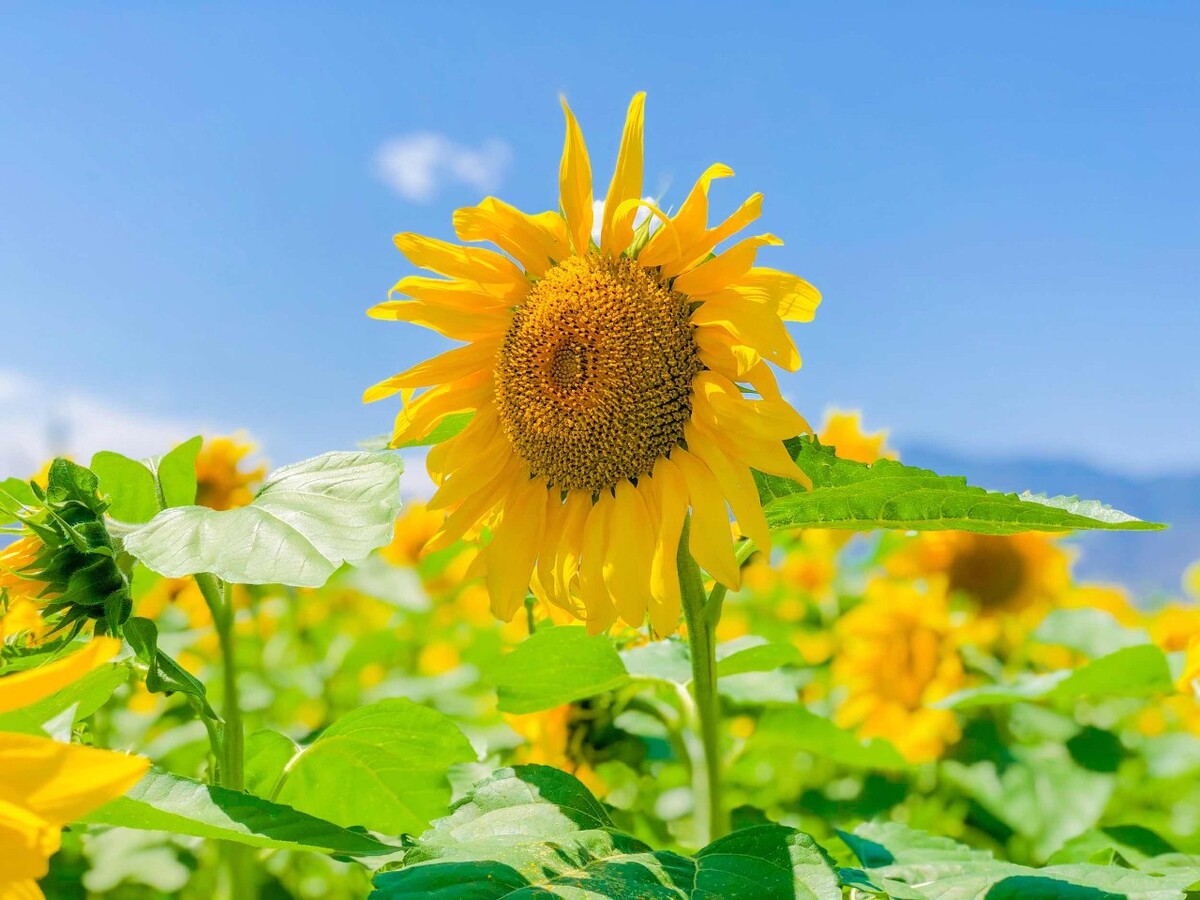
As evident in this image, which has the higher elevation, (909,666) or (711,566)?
(909,666)

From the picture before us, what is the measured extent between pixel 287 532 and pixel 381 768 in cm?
50

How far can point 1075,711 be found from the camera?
301 centimetres

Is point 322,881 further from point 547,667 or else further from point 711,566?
point 711,566

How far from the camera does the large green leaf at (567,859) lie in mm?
890

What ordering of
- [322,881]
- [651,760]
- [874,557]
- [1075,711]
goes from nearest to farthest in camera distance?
[651,760] → [322,881] → [1075,711] → [874,557]

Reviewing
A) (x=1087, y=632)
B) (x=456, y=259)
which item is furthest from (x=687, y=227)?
(x=1087, y=632)

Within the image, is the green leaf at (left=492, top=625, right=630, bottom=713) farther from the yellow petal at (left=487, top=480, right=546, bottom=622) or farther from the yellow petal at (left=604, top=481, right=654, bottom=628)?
the yellow petal at (left=604, top=481, right=654, bottom=628)

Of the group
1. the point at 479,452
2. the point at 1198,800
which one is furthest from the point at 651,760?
the point at 1198,800

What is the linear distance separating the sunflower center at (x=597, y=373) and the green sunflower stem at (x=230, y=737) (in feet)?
1.34

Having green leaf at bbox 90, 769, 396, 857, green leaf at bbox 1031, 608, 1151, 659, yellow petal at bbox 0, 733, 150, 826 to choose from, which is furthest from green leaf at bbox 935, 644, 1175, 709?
yellow petal at bbox 0, 733, 150, 826

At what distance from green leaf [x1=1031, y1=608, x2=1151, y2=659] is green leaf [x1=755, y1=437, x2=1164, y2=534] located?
4.98 ft

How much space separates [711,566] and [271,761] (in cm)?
74

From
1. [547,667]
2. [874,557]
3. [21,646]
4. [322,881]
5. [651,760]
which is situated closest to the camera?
[21,646]

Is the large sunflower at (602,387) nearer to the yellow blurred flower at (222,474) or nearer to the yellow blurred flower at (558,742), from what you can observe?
the yellow blurred flower at (558,742)
